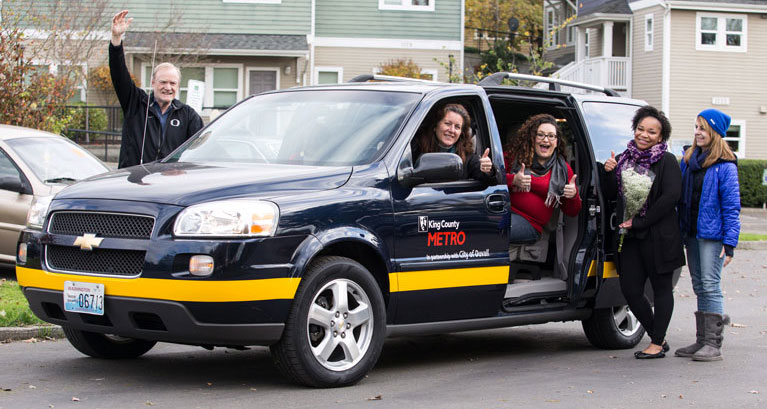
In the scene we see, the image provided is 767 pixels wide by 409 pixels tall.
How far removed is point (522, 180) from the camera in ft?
28.6

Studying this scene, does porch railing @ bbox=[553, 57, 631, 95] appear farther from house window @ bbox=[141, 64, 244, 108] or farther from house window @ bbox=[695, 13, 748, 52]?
house window @ bbox=[141, 64, 244, 108]

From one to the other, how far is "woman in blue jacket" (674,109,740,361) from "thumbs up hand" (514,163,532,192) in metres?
1.26

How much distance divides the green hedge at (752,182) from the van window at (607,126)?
24.9m

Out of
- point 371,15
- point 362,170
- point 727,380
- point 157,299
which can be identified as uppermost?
A: point 371,15

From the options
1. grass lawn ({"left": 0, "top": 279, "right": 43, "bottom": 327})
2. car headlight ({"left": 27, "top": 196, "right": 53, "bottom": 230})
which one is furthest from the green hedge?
car headlight ({"left": 27, "top": 196, "right": 53, "bottom": 230})

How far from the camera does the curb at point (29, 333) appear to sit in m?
8.92

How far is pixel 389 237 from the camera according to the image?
7172 millimetres

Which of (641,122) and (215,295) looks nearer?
(215,295)

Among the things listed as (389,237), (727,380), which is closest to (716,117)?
(727,380)

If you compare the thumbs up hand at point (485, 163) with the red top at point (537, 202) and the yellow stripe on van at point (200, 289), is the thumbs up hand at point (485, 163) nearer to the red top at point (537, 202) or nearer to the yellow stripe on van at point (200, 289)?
the red top at point (537, 202)

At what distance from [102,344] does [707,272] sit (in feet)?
14.8

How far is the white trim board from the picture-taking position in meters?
35.1

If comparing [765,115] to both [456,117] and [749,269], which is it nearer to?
[749,269]

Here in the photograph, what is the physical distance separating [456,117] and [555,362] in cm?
199
